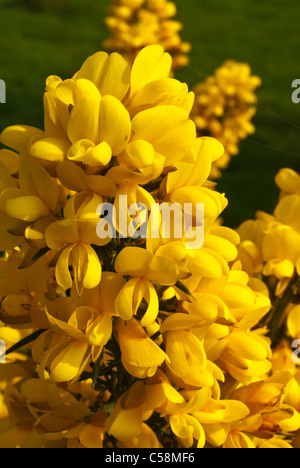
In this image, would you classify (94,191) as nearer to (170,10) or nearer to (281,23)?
(170,10)

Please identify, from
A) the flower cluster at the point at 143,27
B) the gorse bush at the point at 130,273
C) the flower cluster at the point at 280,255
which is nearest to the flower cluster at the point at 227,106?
the flower cluster at the point at 143,27

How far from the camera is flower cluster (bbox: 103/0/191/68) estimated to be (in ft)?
8.43

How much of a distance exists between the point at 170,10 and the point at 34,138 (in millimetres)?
2278

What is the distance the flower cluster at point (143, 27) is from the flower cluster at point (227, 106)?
19cm

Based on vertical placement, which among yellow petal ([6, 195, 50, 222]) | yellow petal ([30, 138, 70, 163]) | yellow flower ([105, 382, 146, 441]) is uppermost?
yellow petal ([30, 138, 70, 163])

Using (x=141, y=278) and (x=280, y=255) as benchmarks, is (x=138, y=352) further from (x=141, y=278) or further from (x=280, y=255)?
(x=280, y=255)

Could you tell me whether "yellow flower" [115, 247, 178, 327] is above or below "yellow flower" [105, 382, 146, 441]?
above

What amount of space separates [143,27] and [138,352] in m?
2.12

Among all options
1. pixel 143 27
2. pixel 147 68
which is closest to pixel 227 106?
pixel 143 27

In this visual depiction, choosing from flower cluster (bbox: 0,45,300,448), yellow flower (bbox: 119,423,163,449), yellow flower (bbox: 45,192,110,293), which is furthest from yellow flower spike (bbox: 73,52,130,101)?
yellow flower (bbox: 119,423,163,449)

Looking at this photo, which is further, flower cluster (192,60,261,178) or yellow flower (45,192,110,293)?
Answer: flower cluster (192,60,261,178)

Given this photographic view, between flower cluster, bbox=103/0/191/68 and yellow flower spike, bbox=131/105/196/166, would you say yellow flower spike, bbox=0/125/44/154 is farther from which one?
flower cluster, bbox=103/0/191/68

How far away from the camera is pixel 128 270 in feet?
2.22

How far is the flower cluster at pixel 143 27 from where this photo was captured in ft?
8.43
